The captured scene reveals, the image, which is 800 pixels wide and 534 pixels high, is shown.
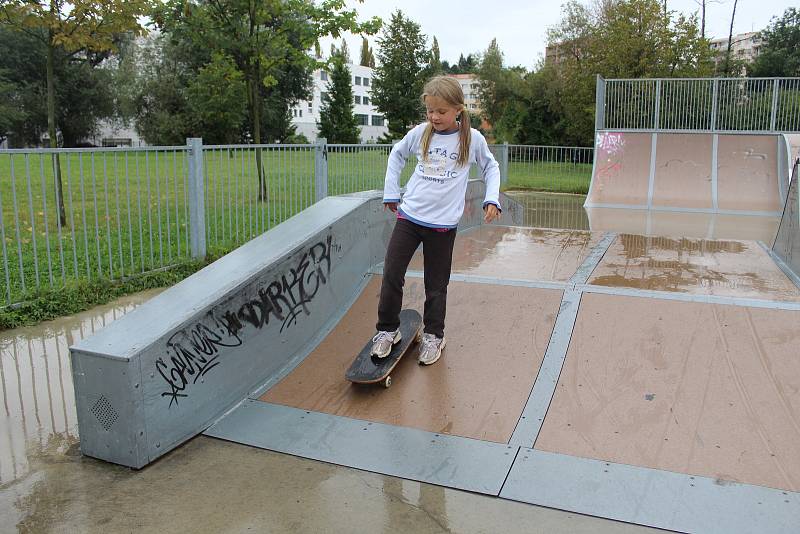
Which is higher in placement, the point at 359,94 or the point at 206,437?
the point at 359,94

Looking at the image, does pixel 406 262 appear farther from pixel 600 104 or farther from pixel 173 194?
pixel 600 104

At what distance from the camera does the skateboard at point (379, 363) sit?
3.76m

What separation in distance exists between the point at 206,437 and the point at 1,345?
2.56m

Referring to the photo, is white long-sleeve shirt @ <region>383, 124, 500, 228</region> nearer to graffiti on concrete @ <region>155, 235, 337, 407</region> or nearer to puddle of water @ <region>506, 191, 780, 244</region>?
graffiti on concrete @ <region>155, 235, 337, 407</region>

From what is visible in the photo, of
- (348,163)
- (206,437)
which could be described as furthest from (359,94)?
(206,437)

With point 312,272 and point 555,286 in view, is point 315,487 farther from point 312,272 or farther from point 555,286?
point 555,286

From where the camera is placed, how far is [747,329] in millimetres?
4156

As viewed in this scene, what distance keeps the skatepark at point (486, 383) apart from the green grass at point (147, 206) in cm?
270

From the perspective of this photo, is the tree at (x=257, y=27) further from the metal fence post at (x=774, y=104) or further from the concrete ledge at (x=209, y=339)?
the metal fence post at (x=774, y=104)

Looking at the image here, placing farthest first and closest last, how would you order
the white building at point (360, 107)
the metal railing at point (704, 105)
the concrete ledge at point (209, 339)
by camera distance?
the white building at point (360, 107) → the metal railing at point (704, 105) → the concrete ledge at point (209, 339)

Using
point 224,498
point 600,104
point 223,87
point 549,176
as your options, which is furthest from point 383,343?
point 549,176

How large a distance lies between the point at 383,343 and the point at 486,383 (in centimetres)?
67

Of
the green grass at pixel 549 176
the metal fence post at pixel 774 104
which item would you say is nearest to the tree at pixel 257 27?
the metal fence post at pixel 774 104

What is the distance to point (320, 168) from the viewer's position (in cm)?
872
